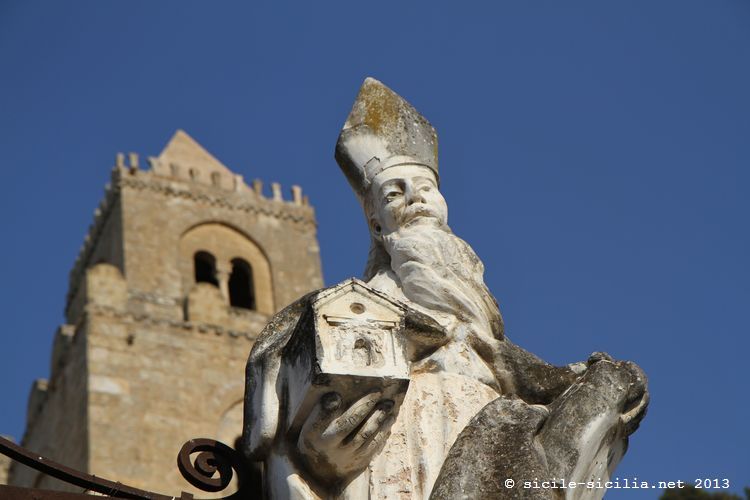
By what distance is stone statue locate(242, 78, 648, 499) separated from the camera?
4.02 meters

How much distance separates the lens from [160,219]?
43.1 meters

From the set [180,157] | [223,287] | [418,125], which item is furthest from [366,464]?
[180,157]

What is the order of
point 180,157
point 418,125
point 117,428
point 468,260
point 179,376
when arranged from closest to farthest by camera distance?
point 468,260, point 418,125, point 117,428, point 179,376, point 180,157

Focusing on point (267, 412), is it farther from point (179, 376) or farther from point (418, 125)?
point (179, 376)

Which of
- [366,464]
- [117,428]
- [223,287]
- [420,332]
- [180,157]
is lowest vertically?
[366,464]

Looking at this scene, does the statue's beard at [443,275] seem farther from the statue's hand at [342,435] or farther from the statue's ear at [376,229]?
the statue's hand at [342,435]

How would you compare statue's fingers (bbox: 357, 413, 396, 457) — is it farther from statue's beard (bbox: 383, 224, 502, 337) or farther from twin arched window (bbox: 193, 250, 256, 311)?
twin arched window (bbox: 193, 250, 256, 311)

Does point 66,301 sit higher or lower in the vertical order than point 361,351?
higher

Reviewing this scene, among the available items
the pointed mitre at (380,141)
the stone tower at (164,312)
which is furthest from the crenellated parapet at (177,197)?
the pointed mitre at (380,141)

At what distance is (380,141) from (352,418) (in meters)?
1.18

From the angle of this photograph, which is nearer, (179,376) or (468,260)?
(468,260)

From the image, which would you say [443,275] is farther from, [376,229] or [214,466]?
[214,466]

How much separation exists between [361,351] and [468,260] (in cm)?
75

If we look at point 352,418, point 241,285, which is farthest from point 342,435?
point 241,285
